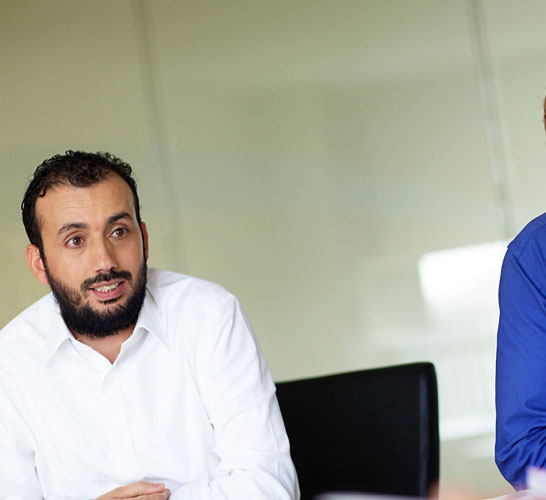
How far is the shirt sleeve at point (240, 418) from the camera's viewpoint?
1.82 m

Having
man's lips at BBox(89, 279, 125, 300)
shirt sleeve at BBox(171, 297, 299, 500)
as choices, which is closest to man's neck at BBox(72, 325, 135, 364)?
man's lips at BBox(89, 279, 125, 300)

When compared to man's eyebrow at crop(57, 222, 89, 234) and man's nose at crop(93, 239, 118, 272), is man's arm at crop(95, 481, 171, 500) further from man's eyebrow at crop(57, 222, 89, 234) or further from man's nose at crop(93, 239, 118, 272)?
man's eyebrow at crop(57, 222, 89, 234)

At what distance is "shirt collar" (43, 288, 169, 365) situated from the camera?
2.13 metres

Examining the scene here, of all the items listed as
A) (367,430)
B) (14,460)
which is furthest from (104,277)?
(367,430)

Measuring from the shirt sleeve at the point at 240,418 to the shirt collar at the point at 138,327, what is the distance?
0.13 metres

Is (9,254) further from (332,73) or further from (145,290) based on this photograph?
(145,290)

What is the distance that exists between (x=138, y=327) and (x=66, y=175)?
40cm

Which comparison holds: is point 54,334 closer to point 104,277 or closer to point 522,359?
point 104,277

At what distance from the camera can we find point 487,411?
427 centimetres

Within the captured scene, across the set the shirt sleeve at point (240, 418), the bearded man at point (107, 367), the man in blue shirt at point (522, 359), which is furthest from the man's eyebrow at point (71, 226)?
the man in blue shirt at point (522, 359)

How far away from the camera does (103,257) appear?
6.72 feet

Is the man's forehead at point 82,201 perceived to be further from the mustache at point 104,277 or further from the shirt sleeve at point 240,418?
the shirt sleeve at point 240,418

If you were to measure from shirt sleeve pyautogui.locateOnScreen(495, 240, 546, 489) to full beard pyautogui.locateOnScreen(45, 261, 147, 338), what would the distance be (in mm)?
911

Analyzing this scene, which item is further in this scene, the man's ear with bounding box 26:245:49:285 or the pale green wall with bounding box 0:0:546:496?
the pale green wall with bounding box 0:0:546:496
